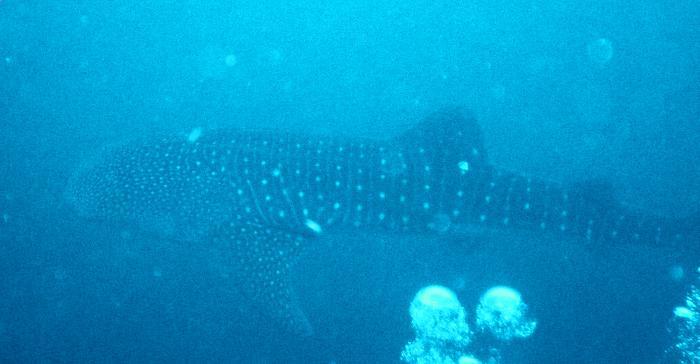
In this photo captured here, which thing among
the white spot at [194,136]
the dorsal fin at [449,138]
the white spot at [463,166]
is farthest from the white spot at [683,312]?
the white spot at [194,136]

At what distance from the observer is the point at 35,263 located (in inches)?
241

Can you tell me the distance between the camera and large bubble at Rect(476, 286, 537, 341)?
20.3 feet

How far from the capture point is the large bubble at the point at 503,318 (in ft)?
20.3

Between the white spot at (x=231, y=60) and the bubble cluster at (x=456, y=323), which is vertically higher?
the white spot at (x=231, y=60)

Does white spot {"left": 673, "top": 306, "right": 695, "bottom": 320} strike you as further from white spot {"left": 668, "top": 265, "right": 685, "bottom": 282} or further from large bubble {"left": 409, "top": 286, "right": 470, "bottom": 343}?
large bubble {"left": 409, "top": 286, "right": 470, "bottom": 343}

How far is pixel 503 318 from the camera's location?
6.18 meters

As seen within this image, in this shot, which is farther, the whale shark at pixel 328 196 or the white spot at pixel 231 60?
the white spot at pixel 231 60

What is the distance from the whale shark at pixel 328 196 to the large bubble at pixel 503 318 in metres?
1.94

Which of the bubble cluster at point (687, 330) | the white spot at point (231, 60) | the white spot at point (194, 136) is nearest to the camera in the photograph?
the white spot at point (194, 136)

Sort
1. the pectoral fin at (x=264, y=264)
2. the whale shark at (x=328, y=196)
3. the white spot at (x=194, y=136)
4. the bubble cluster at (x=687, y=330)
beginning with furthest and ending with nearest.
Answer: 1. the bubble cluster at (x=687, y=330)
2. the white spot at (x=194, y=136)
3. the pectoral fin at (x=264, y=264)
4. the whale shark at (x=328, y=196)

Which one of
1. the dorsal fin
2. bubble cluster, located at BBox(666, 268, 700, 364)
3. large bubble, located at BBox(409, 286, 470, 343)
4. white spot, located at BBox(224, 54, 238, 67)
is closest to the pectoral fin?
the dorsal fin

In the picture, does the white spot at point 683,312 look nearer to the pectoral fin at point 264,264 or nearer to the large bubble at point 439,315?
the large bubble at point 439,315

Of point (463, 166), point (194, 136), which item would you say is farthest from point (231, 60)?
point (463, 166)

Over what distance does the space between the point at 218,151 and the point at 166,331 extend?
2.68 m
